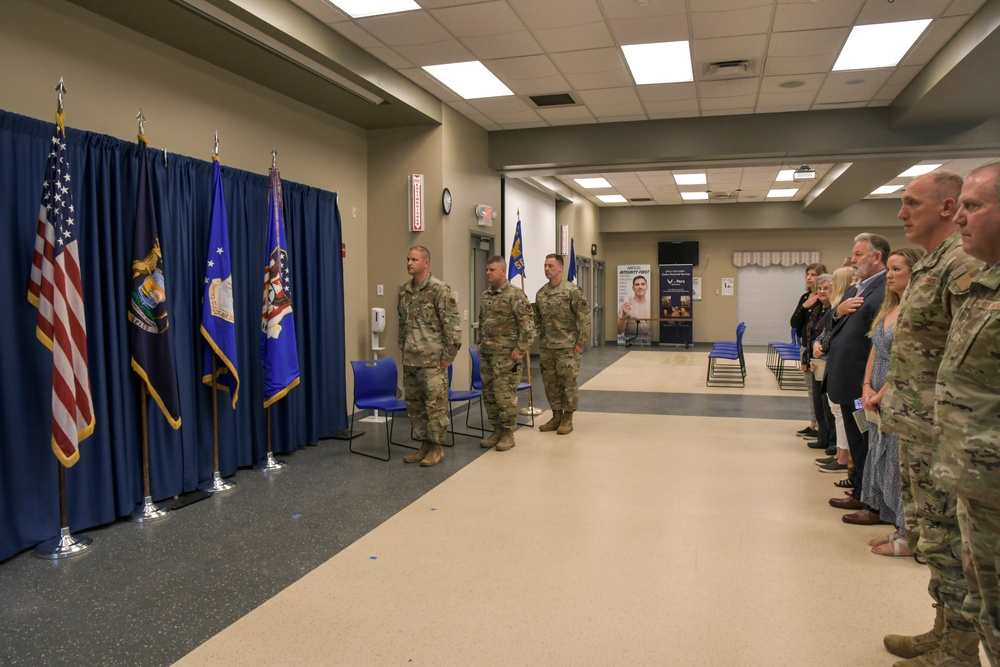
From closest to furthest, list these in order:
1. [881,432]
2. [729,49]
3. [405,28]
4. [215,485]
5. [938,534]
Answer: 1. [938,534]
2. [881,432]
3. [215,485]
4. [405,28]
5. [729,49]

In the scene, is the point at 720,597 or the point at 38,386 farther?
the point at 38,386

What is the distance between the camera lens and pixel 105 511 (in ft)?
12.3

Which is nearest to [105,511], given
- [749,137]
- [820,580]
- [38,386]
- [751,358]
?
[38,386]

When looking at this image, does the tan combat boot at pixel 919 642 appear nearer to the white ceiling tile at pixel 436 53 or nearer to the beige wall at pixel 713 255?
the white ceiling tile at pixel 436 53

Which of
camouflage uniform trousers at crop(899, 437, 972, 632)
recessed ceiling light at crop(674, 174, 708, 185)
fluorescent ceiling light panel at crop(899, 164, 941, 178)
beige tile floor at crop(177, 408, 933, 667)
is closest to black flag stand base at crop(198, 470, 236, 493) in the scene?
beige tile floor at crop(177, 408, 933, 667)

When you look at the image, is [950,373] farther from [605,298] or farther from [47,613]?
[605,298]

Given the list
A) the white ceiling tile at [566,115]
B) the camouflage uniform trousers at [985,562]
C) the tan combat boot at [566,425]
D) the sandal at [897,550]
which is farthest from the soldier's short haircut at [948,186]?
the white ceiling tile at [566,115]

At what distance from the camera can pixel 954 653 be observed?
2.17 meters

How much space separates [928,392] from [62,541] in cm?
394

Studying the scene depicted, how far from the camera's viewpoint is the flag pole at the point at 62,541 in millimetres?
3350

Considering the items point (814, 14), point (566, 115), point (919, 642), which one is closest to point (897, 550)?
point (919, 642)

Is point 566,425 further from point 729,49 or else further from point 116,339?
point 116,339

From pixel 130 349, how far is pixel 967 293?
4.01 m

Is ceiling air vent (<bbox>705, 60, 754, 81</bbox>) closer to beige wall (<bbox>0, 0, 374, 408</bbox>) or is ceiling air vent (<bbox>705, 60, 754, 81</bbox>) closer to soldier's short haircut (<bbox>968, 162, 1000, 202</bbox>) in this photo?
beige wall (<bbox>0, 0, 374, 408</bbox>)
